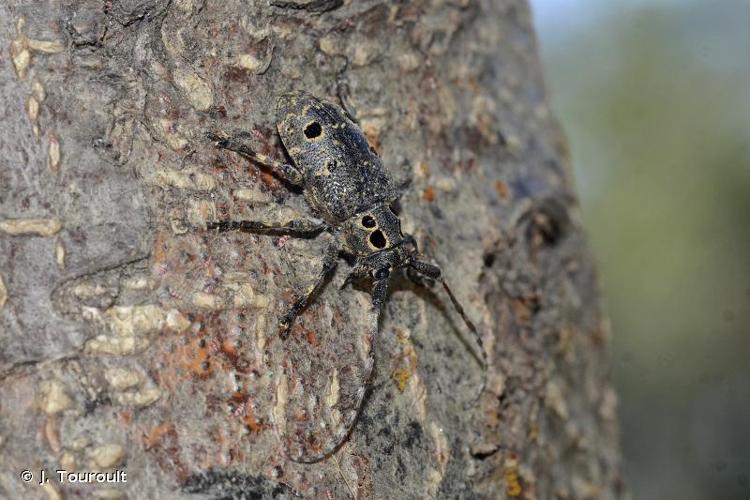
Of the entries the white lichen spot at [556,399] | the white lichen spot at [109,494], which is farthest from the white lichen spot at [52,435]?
the white lichen spot at [556,399]

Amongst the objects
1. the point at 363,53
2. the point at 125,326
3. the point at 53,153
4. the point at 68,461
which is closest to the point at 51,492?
the point at 68,461

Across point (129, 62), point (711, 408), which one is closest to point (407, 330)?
point (129, 62)

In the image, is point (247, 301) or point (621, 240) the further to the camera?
point (621, 240)

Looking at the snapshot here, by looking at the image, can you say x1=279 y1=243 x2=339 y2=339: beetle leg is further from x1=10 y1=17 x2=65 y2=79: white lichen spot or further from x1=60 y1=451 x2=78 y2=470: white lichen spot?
x1=10 y1=17 x2=65 y2=79: white lichen spot

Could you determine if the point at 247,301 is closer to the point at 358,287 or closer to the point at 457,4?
the point at 358,287

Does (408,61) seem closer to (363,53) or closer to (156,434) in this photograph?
(363,53)

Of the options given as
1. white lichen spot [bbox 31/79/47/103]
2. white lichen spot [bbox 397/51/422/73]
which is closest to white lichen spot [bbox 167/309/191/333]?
→ white lichen spot [bbox 31/79/47/103]

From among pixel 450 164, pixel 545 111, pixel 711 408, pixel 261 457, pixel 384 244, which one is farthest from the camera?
pixel 711 408
